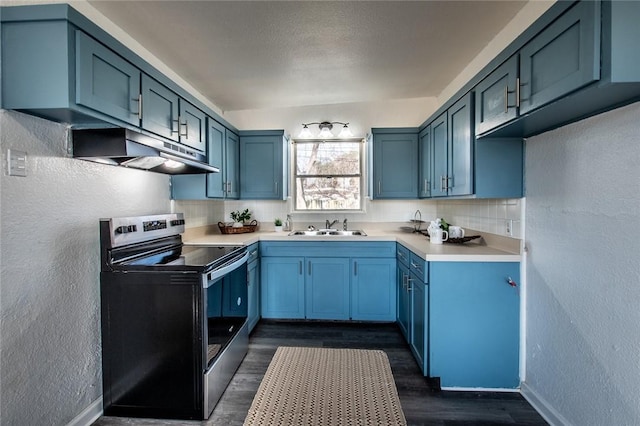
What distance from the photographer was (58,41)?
1.25 m

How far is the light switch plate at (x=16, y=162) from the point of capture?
51.0 inches

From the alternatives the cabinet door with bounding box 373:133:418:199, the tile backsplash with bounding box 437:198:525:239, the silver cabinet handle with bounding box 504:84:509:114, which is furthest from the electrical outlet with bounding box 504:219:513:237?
the cabinet door with bounding box 373:133:418:199

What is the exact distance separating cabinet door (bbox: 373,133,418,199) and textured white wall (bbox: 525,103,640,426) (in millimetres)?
1418

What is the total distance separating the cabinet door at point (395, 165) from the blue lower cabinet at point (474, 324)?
1.44 metres

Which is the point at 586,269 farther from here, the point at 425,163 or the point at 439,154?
the point at 425,163

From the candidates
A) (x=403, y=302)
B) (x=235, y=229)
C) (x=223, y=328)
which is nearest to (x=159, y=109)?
(x=223, y=328)

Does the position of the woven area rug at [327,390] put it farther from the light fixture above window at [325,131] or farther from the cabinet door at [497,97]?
the light fixture above window at [325,131]

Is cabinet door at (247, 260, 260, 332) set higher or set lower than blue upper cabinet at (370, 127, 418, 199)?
lower

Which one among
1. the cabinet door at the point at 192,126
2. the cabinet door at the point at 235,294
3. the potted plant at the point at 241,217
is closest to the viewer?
the cabinet door at the point at 235,294

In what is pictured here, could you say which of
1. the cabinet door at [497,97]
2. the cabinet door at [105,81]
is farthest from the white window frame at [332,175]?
the cabinet door at [105,81]

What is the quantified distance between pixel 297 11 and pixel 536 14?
133 centimetres

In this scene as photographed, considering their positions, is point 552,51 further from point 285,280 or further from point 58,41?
point 285,280

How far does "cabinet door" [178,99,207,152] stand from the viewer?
7.18 feet

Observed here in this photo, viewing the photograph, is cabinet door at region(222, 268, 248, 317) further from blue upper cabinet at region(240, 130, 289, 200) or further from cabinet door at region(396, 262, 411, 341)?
cabinet door at region(396, 262, 411, 341)
